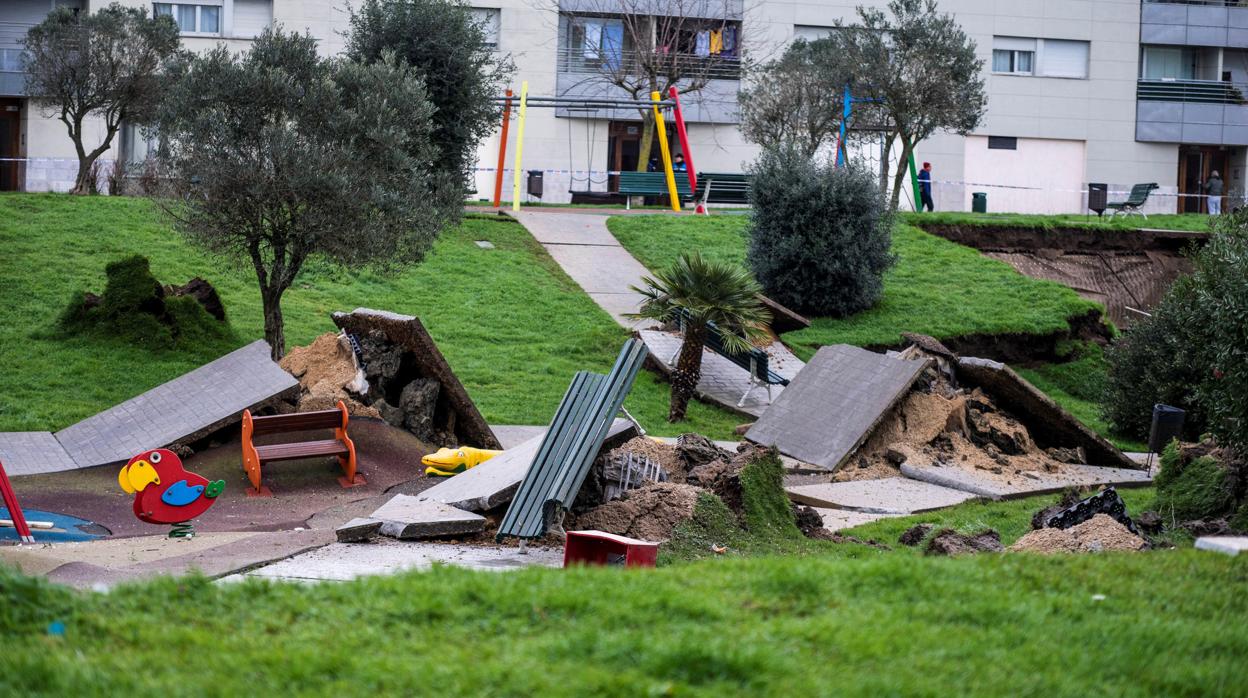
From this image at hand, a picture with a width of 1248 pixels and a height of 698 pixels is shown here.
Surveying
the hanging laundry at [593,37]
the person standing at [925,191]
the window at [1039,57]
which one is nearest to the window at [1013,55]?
the window at [1039,57]

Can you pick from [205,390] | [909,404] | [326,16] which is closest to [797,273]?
[909,404]

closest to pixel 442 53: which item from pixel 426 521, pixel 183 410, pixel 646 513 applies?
pixel 183 410

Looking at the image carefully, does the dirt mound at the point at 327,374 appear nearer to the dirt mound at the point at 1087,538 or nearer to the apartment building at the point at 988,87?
the dirt mound at the point at 1087,538

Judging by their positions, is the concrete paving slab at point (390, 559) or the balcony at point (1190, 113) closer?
the concrete paving slab at point (390, 559)

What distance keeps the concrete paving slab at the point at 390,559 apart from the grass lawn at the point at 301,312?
23.0 feet

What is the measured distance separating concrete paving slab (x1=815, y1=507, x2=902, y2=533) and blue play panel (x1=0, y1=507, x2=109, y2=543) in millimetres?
5366

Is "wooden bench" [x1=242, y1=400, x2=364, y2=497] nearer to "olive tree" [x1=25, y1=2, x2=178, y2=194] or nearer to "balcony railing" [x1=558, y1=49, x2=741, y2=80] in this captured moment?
"olive tree" [x1=25, y1=2, x2=178, y2=194]

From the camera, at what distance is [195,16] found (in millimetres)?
38312

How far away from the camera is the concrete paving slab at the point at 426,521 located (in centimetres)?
812

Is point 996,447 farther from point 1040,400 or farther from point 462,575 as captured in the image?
point 462,575

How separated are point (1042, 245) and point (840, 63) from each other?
20.2 ft

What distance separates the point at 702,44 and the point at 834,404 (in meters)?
27.7

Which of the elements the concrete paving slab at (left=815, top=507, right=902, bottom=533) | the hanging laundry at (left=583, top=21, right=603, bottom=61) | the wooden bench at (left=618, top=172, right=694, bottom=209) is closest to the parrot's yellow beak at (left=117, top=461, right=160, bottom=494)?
the concrete paving slab at (left=815, top=507, right=902, bottom=533)

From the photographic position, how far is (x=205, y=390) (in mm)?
12609
